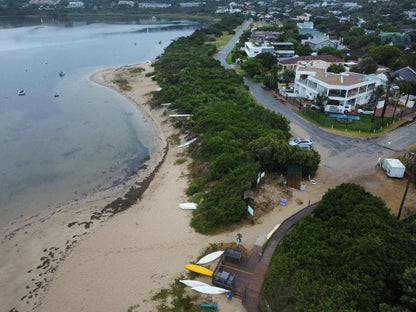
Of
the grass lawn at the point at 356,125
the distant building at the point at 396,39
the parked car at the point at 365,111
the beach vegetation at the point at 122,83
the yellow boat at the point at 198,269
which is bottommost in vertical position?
the yellow boat at the point at 198,269

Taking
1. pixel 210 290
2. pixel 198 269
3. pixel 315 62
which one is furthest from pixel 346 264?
pixel 315 62

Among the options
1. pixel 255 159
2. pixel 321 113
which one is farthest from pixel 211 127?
pixel 321 113

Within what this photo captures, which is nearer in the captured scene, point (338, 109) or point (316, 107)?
point (338, 109)

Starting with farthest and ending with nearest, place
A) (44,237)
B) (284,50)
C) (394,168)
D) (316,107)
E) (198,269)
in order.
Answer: (284,50) → (316,107) → (394,168) → (44,237) → (198,269)

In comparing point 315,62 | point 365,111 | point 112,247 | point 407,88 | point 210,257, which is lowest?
point 112,247

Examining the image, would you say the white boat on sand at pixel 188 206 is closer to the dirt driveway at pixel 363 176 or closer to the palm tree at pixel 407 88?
the dirt driveway at pixel 363 176

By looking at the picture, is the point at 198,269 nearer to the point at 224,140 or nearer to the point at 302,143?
the point at 224,140

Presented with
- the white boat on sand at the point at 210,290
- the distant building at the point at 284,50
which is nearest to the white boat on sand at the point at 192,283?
the white boat on sand at the point at 210,290
